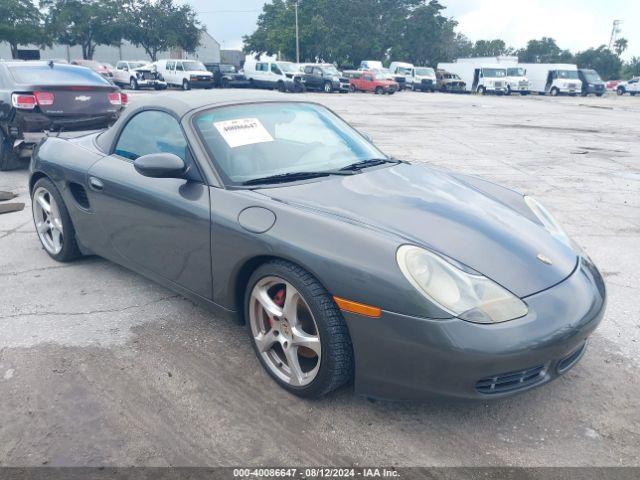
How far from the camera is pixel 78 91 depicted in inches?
299

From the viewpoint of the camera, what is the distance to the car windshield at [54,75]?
7656 millimetres

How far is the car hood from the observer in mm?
2480

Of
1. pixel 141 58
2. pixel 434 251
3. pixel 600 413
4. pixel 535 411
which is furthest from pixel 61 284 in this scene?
pixel 141 58

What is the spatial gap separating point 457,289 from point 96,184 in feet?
8.44

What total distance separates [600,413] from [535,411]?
30 cm

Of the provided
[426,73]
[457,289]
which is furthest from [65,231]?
[426,73]

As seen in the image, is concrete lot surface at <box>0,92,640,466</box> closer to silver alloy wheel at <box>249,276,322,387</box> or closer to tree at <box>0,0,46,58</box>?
silver alloy wheel at <box>249,276,322,387</box>

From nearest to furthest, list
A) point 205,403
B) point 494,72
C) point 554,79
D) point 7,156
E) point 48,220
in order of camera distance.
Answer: point 205,403
point 48,220
point 7,156
point 554,79
point 494,72

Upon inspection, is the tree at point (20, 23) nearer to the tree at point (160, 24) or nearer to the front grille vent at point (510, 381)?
the tree at point (160, 24)

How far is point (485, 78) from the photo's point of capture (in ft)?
131

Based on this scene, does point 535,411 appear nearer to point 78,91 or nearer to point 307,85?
point 78,91

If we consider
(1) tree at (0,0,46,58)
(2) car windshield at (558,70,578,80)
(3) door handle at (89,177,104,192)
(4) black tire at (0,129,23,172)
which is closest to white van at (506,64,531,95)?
(2) car windshield at (558,70,578,80)

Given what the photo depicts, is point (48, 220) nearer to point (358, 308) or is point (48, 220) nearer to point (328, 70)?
point (358, 308)

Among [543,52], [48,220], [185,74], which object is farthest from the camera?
[543,52]
